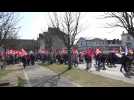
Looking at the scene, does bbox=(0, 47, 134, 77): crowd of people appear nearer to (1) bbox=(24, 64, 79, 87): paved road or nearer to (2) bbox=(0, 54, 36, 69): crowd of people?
(2) bbox=(0, 54, 36, 69): crowd of people

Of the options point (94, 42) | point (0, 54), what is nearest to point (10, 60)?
point (0, 54)

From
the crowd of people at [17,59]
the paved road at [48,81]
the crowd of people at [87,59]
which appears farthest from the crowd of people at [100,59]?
the paved road at [48,81]

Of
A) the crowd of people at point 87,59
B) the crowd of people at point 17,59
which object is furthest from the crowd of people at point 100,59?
the crowd of people at point 17,59

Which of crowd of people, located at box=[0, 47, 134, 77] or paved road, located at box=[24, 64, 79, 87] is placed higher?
crowd of people, located at box=[0, 47, 134, 77]

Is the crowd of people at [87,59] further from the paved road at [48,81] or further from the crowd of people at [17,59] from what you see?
the paved road at [48,81]

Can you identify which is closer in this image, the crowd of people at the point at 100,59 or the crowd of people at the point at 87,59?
the crowd of people at the point at 100,59

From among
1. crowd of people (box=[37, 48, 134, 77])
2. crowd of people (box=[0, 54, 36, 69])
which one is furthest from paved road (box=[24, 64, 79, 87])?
crowd of people (box=[0, 54, 36, 69])

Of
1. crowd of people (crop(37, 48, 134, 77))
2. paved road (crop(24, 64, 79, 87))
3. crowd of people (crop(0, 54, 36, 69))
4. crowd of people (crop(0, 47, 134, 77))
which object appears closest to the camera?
paved road (crop(24, 64, 79, 87))

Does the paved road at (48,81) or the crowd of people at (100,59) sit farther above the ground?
the crowd of people at (100,59)

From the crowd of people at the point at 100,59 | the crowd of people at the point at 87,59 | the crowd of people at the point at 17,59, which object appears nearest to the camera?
the crowd of people at the point at 100,59

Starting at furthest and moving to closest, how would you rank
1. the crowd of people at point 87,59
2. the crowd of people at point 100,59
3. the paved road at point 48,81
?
the crowd of people at point 87,59 < the crowd of people at point 100,59 < the paved road at point 48,81
